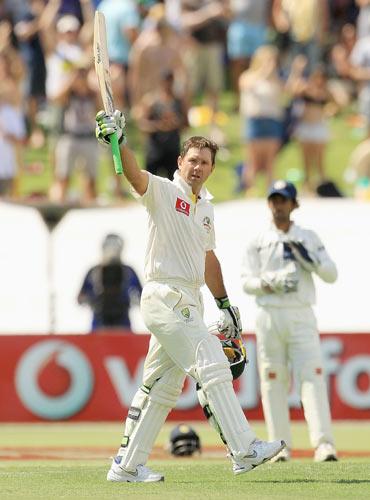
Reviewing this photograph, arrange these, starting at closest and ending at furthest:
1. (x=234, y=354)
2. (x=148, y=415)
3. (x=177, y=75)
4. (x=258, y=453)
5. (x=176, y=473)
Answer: (x=258, y=453) < (x=148, y=415) < (x=234, y=354) < (x=176, y=473) < (x=177, y=75)

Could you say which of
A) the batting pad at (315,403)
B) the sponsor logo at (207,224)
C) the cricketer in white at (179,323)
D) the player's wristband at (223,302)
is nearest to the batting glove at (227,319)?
the player's wristband at (223,302)

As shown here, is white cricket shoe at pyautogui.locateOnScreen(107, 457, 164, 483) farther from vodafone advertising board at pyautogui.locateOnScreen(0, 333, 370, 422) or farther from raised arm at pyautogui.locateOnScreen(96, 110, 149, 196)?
vodafone advertising board at pyautogui.locateOnScreen(0, 333, 370, 422)

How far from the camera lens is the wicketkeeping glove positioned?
475 inches

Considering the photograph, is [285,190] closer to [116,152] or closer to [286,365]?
[286,365]

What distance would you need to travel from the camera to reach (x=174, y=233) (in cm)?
944

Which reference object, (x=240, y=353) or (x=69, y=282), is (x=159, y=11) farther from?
(x=240, y=353)

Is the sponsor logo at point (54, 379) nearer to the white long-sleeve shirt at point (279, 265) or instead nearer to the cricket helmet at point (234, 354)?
the white long-sleeve shirt at point (279, 265)

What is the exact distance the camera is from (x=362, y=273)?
61.7 feet

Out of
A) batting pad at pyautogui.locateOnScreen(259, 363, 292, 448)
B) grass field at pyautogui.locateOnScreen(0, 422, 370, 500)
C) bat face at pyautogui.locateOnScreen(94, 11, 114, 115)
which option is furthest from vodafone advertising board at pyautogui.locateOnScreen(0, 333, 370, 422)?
bat face at pyautogui.locateOnScreen(94, 11, 114, 115)

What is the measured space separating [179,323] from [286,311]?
2910mm

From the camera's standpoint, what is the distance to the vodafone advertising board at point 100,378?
622 inches

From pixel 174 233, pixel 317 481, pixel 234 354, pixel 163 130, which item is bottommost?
pixel 317 481

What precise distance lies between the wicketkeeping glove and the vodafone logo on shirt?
2.77 metres

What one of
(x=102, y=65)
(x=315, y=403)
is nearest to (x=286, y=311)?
(x=315, y=403)
